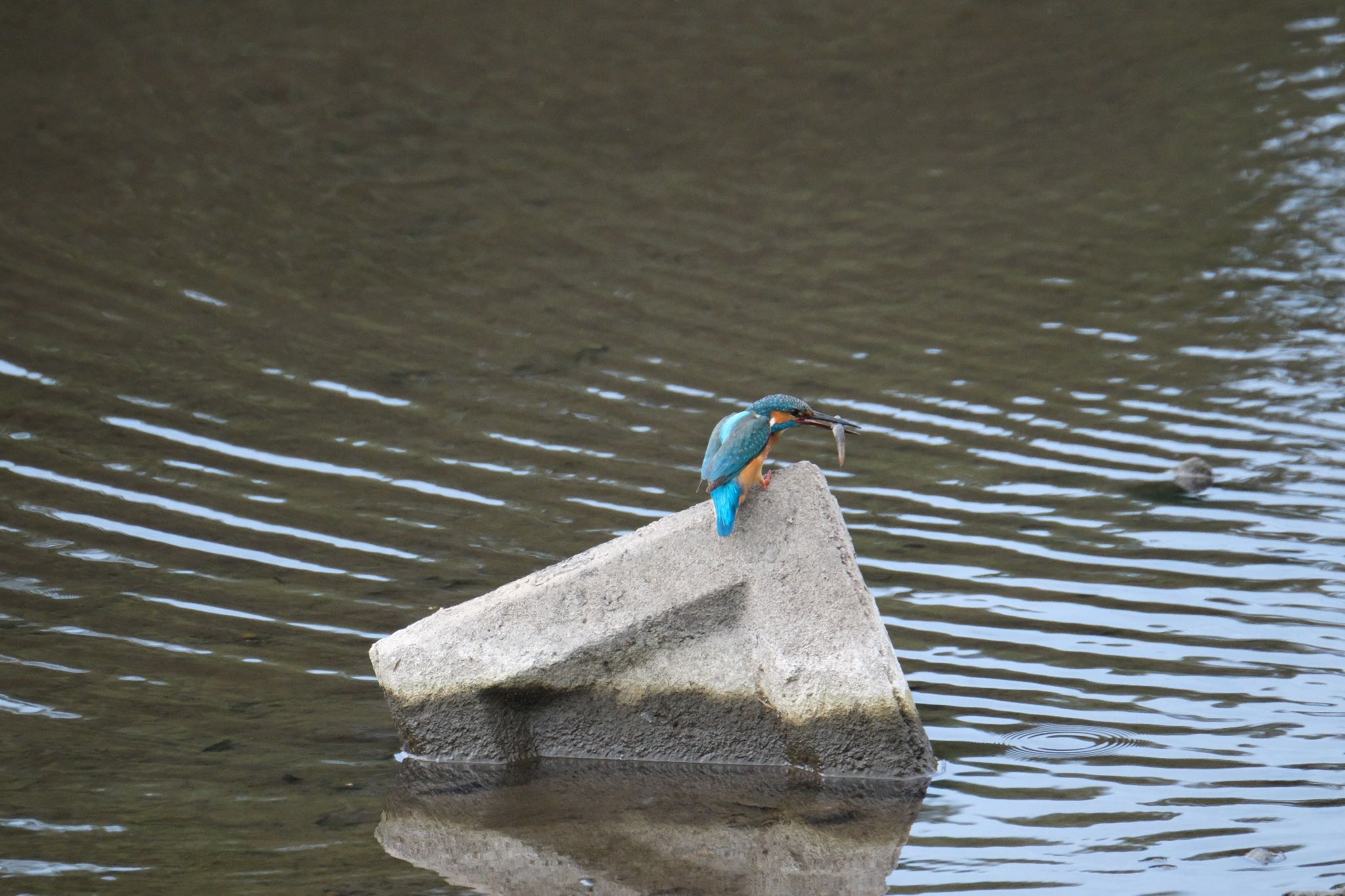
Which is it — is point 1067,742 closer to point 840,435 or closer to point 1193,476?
point 840,435

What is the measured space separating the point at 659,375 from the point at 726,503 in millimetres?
3676

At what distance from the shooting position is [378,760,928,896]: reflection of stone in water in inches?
179

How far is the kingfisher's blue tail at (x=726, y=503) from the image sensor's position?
5.12 meters

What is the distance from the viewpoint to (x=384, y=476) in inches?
297

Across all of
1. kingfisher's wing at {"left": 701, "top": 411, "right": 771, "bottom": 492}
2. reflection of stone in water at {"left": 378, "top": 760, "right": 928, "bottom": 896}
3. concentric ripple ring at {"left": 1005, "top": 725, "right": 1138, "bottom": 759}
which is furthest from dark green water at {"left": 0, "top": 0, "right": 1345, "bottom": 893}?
kingfisher's wing at {"left": 701, "top": 411, "right": 771, "bottom": 492}

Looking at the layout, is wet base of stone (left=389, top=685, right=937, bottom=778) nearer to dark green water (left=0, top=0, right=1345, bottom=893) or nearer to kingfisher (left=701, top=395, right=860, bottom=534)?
dark green water (left=0, top=0, right=1345, bottom=893)

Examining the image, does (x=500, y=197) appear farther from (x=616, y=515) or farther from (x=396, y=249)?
(x=616, y=515)

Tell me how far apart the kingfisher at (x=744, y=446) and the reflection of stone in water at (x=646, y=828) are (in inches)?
32.4

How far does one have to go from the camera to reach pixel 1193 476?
7.22 meters

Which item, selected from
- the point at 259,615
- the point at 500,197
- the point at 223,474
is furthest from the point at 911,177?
the point at 259,615

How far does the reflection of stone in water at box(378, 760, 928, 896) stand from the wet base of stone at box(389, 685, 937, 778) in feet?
0.16

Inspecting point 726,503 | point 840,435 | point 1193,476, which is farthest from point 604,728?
point 1193,476

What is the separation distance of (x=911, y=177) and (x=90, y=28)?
717cm

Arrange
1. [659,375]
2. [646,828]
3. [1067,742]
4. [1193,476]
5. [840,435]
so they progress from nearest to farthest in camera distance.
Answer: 1. [646,828]
2. [1067,742]
3. [840,435]
4. [1193,476]
5. [659,375]
